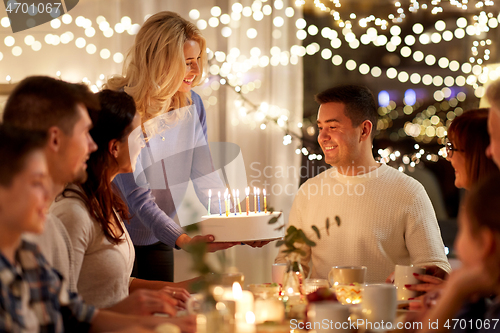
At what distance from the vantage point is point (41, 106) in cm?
120

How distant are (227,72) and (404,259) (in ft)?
5.92


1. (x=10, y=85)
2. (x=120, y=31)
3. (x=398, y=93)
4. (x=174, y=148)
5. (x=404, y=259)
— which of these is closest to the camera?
(x=404, y=259)

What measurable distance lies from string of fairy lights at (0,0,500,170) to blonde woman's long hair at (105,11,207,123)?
0.92 meters

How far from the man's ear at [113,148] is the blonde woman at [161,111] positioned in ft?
1.91

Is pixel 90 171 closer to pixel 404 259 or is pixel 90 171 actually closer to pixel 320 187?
pixel 320 187

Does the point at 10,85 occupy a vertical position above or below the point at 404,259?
above

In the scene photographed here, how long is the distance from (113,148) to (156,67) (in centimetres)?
77

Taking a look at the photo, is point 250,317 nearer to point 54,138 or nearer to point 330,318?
point 330,318

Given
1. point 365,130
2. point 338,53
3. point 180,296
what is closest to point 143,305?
point 180,296

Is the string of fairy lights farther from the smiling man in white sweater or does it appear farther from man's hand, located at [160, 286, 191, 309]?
man's hand, located at [160, 286, 191, 309]

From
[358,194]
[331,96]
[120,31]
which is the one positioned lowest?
[358,194]

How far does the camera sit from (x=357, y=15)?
11.4 feet

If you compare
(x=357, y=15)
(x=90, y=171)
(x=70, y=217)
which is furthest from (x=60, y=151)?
(x=357, y=15)

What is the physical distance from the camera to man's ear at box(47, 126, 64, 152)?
1.15 meters
